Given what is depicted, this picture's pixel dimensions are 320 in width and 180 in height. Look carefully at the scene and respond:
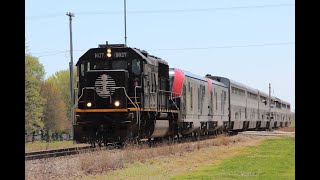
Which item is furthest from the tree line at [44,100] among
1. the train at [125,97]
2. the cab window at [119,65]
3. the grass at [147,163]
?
the grass at [147,163]

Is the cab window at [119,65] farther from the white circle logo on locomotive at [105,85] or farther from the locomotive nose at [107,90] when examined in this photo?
the white circle logo on locomotive at [105,85]

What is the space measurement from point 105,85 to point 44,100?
4977 centimetres

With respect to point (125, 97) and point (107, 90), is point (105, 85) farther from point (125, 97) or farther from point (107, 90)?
point (125, 97)

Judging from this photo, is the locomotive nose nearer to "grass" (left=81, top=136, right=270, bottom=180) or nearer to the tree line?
"grass" (left=81, top=136, right=270, bottom=180)

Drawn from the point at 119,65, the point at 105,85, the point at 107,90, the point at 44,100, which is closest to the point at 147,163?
the point at 107,90

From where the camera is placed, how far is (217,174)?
1380 centimetres

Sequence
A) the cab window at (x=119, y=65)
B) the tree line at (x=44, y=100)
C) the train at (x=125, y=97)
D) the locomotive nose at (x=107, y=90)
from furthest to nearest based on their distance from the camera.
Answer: the tree line at (x=44, y=100) < the cab window at (x=119, y=65) < the locomotive nose at (x=107, y=90) < the train at (x=125, y=97)

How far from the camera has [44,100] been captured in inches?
2746

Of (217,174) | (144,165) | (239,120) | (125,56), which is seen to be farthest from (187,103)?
(239,120)

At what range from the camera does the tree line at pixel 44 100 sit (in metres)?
64.4

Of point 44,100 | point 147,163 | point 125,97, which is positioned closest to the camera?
point 147,163

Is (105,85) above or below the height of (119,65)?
below

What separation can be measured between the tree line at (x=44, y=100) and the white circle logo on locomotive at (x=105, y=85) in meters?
32.7

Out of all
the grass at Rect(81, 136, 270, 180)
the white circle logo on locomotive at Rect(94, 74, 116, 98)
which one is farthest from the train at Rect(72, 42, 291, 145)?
the grass at Rect(81, 136, 270, 180)
